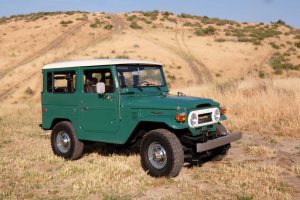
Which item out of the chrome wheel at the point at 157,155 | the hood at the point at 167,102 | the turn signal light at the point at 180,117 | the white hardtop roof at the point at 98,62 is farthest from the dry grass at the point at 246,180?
the white hardtop roof at the point at 98,62

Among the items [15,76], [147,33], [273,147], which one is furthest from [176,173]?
[147,33]

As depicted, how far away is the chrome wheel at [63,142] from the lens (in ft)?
29.8

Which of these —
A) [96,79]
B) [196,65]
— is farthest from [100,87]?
[196,65]

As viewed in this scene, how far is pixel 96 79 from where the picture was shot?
28.2 ft

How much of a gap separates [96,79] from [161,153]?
2.28 m

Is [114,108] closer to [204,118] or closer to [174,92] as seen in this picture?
[204,118]

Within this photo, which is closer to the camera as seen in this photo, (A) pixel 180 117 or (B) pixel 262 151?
(A) pixel 180 117

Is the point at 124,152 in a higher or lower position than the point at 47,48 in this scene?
lower

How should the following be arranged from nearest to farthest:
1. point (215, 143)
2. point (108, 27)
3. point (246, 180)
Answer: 1. point (246, 180)
2. point (215, 143)
3. point (108, 27)

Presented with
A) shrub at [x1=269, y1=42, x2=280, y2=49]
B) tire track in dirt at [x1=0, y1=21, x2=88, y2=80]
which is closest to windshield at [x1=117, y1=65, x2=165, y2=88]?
tire track in dirt at [x1=0, y1=21, x2=88, y2=80]

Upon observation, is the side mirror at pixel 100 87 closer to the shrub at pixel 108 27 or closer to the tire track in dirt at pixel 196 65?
the tire track in dirt at pixel 196 65

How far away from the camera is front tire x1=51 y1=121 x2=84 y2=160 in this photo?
8.80 meters

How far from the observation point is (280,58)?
36031 millimetres

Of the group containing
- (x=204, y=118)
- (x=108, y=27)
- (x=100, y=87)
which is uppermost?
(x=108, y=27)
